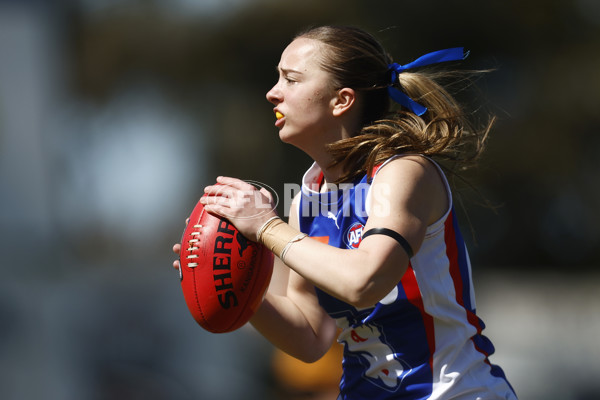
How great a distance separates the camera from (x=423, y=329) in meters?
2.30

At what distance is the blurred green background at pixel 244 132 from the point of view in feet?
23.4

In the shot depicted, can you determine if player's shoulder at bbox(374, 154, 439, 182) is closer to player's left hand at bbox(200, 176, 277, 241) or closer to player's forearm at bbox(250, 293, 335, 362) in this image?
player's left hand at bbox(200, 176, 277, 241)

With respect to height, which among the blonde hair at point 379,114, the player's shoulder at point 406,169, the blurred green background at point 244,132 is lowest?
the blurred green background at point 244,132

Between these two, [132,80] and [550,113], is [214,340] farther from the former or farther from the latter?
[550,113]

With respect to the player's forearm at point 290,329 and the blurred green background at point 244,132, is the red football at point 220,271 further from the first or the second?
the blurred green background at point 244,132

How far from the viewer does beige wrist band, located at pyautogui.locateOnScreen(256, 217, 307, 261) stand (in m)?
2.16

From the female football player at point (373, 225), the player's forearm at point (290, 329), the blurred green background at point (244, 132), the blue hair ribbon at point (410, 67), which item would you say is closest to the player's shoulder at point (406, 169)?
the female football player at point (373, 225)

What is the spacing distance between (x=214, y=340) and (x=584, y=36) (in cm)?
691

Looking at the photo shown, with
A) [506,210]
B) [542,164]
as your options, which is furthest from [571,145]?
[506,210]

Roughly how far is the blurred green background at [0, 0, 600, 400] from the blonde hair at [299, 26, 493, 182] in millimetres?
4215

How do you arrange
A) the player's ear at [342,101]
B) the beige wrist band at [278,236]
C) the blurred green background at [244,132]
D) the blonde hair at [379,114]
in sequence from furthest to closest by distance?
1. the blurred green background at [244,132]
2. the player's ear at [342,101]
3. the blonde hair at [379,114]
4. the beige wrist band at [278,236]

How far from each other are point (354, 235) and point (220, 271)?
0.46m

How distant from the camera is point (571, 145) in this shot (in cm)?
1000

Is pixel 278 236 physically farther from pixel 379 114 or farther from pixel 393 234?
pixel 379 114
